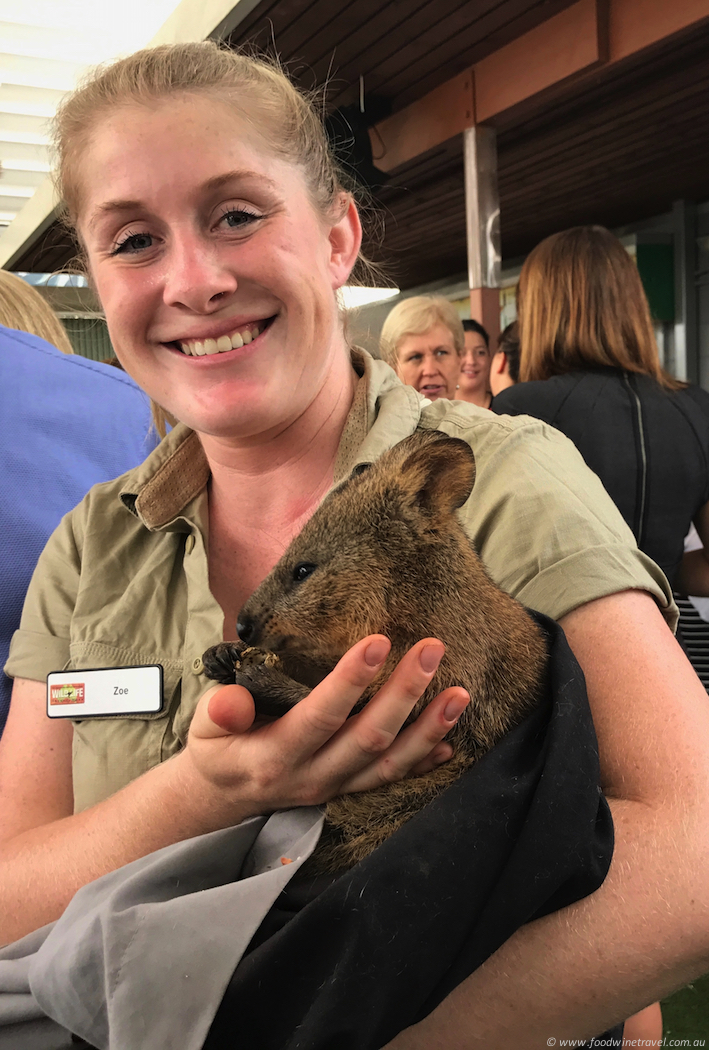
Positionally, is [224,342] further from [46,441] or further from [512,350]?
[512,350]

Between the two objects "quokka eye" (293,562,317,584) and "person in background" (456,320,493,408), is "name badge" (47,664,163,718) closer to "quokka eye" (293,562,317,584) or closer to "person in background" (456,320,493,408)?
"quokka eye" (293,562,317,584)

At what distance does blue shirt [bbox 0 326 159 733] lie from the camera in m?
1.88

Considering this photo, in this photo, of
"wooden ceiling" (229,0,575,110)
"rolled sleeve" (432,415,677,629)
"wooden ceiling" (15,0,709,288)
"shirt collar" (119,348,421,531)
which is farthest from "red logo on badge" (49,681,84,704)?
"wooden ceiling" (229,0,575,110)

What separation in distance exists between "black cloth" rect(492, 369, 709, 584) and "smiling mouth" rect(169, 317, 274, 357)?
4.30ft

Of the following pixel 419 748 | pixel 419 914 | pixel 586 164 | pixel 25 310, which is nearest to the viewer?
pixel 419 914

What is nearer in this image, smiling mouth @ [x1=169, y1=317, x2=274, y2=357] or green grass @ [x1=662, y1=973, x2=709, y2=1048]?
smiling mouth @ [x1=169, y1=317, x2=274, y2=357]

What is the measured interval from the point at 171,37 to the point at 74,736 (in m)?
4.63

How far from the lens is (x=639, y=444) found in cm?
252

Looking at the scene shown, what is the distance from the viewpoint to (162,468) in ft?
5.20

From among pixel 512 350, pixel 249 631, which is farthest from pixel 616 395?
pixel 249 631

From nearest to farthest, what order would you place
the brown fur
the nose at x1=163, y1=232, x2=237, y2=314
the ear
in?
1. the brown fur
2. the nose at x1=163, y1=232, x2=237, y2=314
3. the ear

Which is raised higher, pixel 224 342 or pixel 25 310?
pixel 25 310

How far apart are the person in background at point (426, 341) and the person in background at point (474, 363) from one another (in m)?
0.40

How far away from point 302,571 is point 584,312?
2.00 meters
